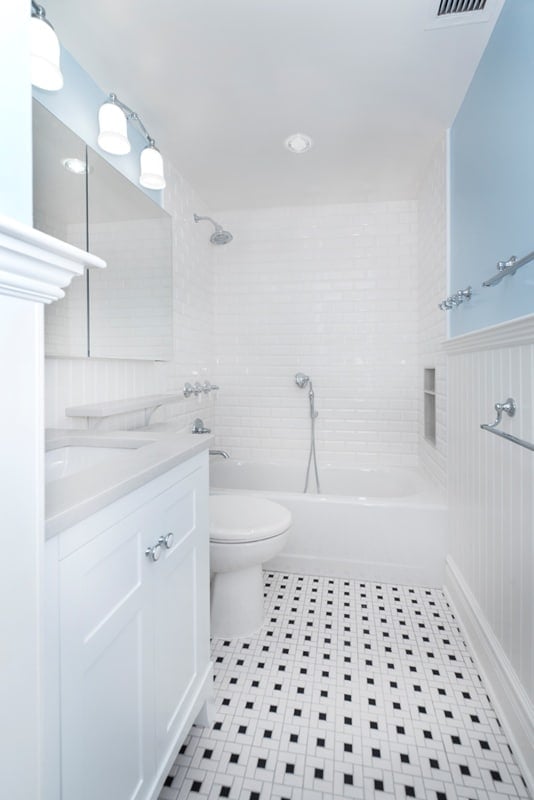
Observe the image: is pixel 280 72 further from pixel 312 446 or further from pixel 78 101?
pixel 312 446

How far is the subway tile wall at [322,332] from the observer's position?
307 cm

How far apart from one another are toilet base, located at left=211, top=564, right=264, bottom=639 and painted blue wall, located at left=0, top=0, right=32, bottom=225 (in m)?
1.65

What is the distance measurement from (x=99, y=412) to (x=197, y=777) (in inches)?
47.2

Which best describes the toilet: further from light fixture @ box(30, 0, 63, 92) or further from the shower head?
the shower head

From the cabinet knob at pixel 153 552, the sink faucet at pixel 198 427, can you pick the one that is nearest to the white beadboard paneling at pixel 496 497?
the cabinet knob at pixel 153 552

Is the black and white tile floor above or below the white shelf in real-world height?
below

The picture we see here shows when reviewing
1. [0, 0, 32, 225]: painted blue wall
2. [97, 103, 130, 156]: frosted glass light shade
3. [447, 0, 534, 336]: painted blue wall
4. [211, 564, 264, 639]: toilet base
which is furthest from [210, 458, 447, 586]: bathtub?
[0, 0, 32, 225]: painted blue wall

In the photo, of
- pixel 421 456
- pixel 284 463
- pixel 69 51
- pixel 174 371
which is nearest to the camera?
pixel 69 51

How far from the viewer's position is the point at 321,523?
7.62ft

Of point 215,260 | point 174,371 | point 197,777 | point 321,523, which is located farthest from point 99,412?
point 215,260

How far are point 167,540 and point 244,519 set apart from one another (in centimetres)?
89

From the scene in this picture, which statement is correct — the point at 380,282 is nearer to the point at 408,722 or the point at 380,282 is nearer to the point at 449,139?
the point at 449,139

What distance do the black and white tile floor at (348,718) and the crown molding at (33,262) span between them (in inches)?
53.0

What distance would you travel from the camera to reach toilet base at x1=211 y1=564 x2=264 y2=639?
1810mm
